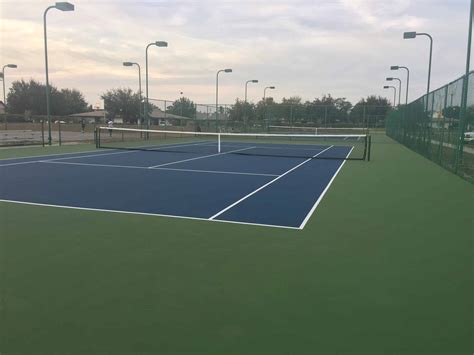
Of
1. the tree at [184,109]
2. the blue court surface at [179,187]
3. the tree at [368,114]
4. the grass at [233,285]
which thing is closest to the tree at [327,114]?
Answer: the tree at [368,114]

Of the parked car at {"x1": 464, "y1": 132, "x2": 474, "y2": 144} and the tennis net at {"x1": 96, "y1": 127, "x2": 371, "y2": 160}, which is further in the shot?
the tennis net at {"x1": 96, "y1": 127, "x2": 371, "y2": 160}

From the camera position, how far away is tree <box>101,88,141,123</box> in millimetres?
83062

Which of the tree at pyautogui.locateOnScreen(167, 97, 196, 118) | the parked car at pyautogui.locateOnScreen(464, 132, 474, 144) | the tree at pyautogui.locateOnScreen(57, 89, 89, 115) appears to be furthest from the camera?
the tree at pyautogui.locateOnScreen(57, 89, 89, 115)

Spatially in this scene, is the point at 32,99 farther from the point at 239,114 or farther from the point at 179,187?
the point at 179,187

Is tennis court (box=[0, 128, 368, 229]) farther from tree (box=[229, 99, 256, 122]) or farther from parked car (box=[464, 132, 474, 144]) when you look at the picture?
tree (box=[229, 99, 256, 122])

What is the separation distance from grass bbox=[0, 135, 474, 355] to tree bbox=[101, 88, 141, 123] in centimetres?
7841

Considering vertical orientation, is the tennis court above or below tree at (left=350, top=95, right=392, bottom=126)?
below

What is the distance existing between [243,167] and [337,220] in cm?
725

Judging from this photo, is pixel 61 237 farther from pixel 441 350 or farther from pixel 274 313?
pixel 441 350

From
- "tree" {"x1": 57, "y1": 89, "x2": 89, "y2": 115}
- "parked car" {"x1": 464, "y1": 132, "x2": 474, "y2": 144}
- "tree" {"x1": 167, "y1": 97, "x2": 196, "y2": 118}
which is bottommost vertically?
"parked car" {"x1": 464, "y1": 132, "x2": 474, "y2": 144}

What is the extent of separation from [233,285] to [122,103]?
282 feet

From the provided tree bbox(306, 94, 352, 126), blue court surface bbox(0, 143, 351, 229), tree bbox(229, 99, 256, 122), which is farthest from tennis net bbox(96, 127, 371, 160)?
tree bbox(306, 94, 352, 126)

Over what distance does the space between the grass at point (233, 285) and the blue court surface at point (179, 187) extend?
2.21 ft

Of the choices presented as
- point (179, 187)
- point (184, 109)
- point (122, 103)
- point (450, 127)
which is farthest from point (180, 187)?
point (122, 103)
